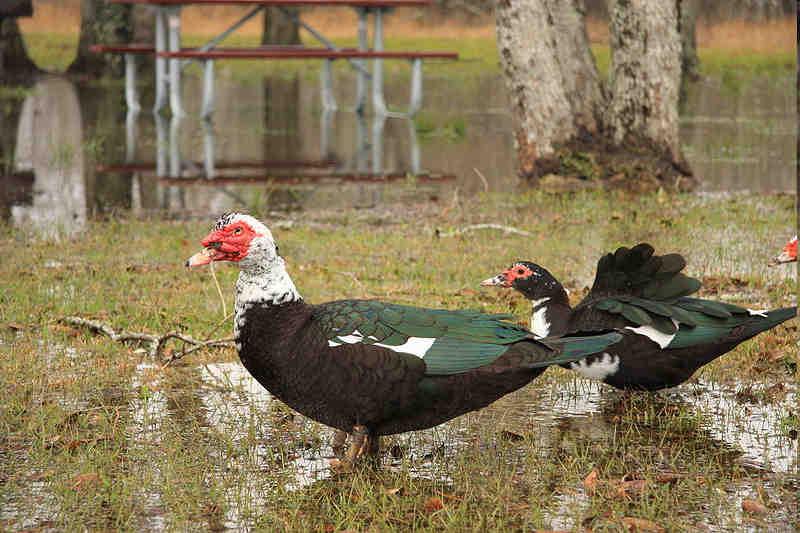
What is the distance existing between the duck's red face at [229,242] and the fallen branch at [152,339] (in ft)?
4.26

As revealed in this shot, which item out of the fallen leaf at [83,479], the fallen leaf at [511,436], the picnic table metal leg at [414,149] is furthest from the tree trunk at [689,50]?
the fallen leaf at [83,479]

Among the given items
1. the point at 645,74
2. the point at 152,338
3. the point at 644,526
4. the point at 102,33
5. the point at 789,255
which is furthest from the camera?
the point at 102,33

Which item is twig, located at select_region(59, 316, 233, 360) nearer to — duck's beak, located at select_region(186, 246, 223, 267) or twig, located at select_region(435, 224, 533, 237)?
duck's beak, located at select_region(186, 246, 223, 267)

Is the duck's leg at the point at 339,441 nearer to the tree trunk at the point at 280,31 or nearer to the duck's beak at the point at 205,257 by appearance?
the duck's beak at the point at 205,257

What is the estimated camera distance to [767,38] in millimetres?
33156

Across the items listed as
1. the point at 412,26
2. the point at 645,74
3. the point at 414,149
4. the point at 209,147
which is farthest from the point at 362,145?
the point at 412,26

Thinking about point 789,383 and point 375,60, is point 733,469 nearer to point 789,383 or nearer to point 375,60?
point 789,383

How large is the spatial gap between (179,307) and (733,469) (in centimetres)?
342

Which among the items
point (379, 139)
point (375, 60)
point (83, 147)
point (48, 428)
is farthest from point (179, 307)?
point (375, 60)

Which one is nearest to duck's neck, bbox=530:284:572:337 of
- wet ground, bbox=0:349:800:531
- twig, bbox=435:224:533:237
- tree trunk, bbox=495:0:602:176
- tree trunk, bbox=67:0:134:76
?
wet ground, bbox=0:349:800:531

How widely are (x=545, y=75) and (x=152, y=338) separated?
604 cm

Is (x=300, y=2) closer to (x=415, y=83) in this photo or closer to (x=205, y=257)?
(x=415, y=83)

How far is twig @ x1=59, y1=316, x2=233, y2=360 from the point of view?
18.6 ft

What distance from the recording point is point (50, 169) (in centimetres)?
→ 1242
